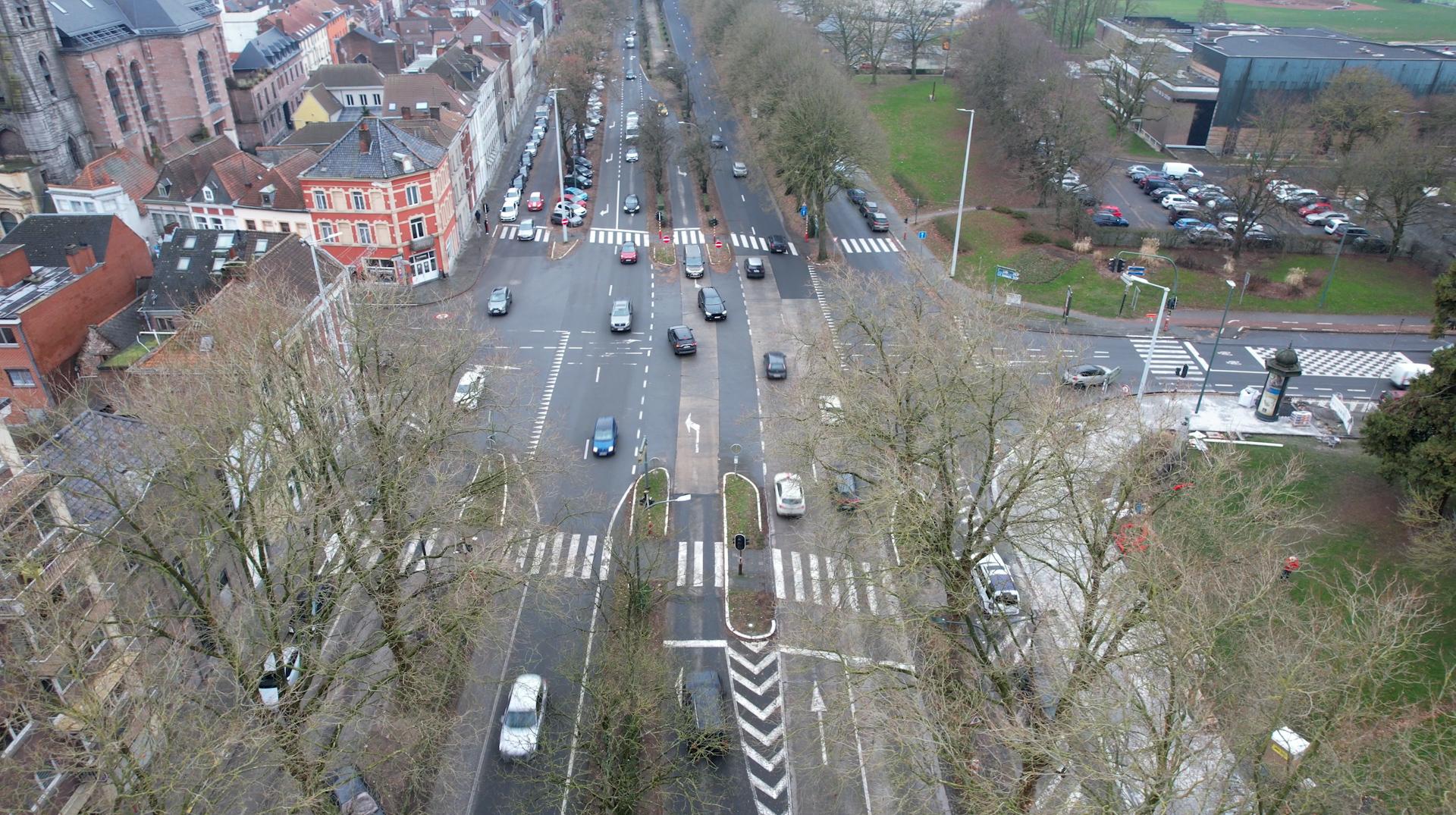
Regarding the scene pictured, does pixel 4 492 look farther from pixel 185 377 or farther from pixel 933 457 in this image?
pixel 933 457

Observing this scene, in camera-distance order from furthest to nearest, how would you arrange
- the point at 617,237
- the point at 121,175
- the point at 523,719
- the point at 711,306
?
the point at 617,237 → the point at 121,175 → the point at 711,306 → the point at 523,719

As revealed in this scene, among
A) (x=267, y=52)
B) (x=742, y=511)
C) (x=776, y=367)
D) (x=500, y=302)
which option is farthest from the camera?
(x=267, y=52)

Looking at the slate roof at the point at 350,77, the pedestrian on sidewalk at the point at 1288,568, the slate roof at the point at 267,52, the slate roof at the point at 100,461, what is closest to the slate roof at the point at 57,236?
the slate roof at the point at 100,461

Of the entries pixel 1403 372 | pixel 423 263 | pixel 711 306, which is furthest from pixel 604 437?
pixel 1403 372

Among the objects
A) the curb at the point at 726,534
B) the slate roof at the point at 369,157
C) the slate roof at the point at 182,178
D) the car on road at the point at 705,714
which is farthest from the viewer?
the slate roof at the point at 182,178

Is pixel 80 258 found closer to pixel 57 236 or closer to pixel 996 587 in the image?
pixel 57 236

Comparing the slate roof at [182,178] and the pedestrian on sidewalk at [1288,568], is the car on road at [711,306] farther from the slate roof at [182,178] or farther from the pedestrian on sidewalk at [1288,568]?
the slate roof at [182,178]
